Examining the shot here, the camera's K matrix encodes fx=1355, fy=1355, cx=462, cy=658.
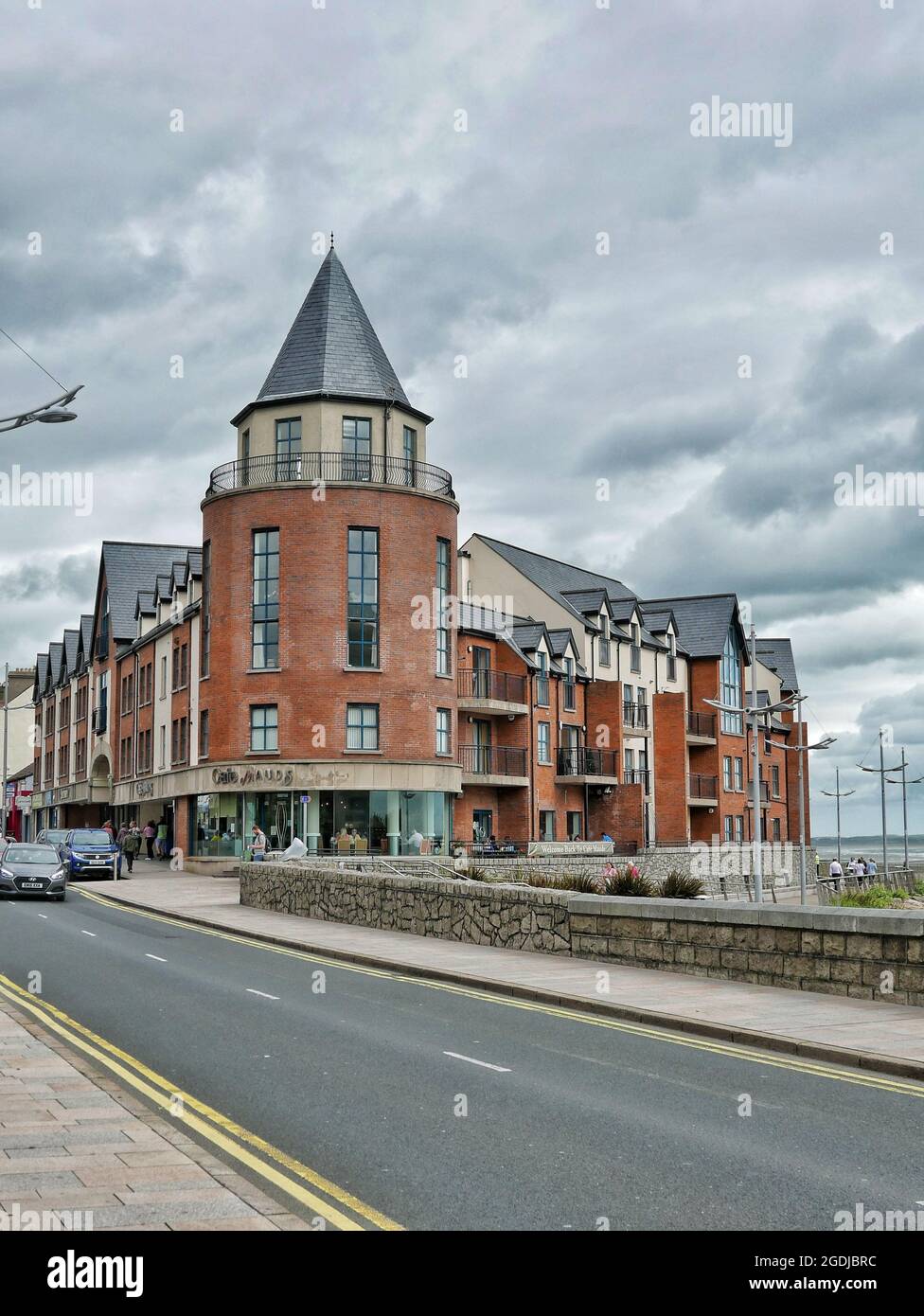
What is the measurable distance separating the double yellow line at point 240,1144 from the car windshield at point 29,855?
73.4 ft

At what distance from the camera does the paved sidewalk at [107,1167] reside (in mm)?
6070

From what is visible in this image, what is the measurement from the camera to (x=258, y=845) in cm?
4072

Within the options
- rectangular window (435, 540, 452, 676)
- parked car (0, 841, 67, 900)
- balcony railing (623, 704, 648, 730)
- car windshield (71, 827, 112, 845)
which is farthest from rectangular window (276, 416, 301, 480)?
balcony railing (623, 704, 648, 730)

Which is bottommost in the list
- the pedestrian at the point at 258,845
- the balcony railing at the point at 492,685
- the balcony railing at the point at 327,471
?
the pedestrian at the point at 258,845

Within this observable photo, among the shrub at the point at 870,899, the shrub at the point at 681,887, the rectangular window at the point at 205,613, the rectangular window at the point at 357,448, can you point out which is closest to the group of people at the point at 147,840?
the rectangular window at the point at 205,613

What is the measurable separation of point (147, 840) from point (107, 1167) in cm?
5640

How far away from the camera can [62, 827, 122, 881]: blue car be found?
1676 inches

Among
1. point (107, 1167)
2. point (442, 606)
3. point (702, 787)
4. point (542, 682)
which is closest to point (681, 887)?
point (107, 1167)

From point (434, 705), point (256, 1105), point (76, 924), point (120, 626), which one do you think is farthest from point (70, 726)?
point (256, 1105)

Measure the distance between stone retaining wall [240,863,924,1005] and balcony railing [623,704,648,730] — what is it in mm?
40691

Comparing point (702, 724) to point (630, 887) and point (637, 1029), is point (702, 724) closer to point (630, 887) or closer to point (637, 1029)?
point (630, 887)

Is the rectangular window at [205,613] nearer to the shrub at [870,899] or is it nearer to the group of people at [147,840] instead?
the group of people at [147,840]

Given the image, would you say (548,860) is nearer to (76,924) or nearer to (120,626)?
(76,924)
